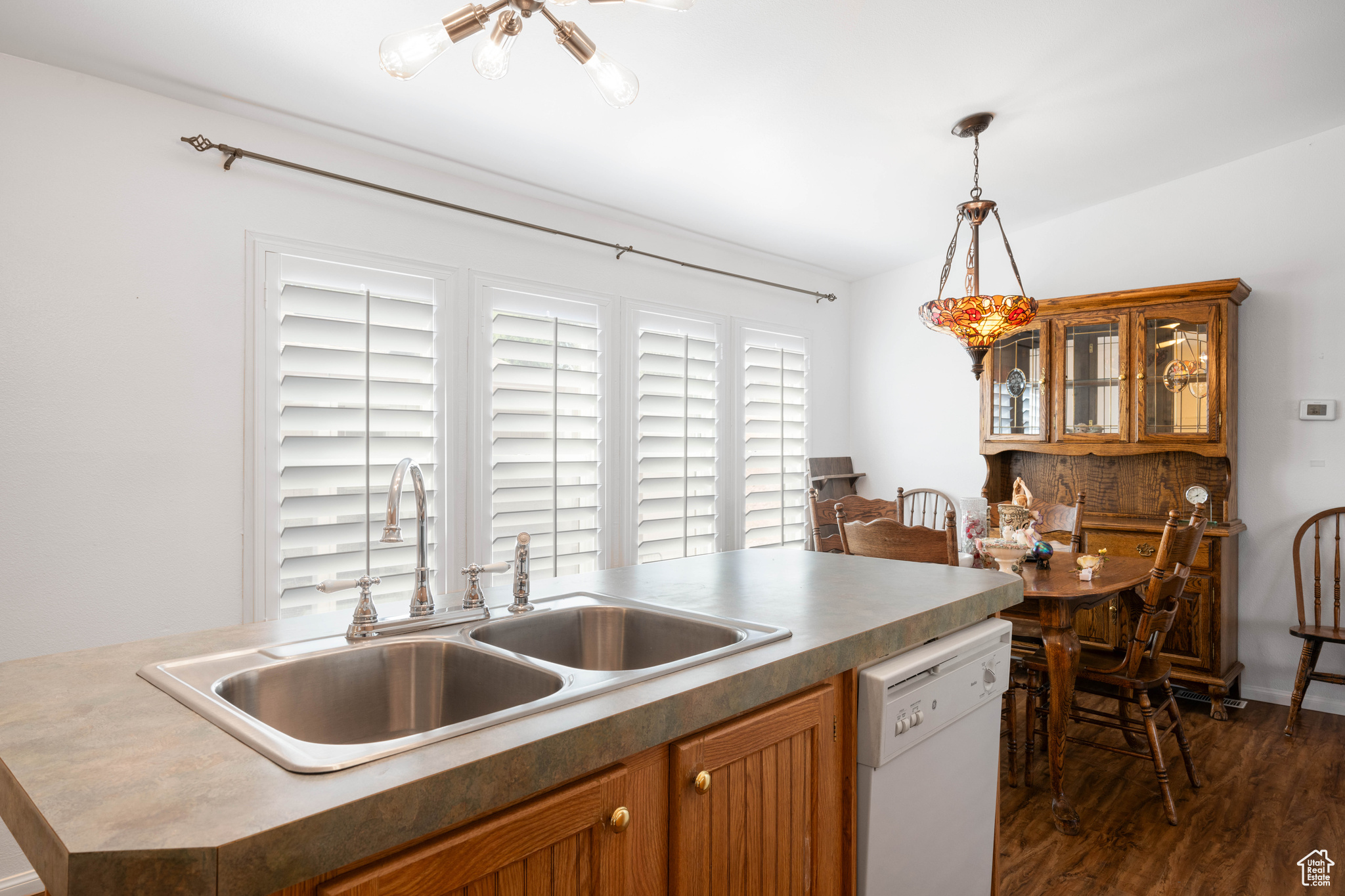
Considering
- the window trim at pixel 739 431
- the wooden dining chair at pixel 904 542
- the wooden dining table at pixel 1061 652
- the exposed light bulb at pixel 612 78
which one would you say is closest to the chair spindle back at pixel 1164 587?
the wooden dining table at pixel 1061 652

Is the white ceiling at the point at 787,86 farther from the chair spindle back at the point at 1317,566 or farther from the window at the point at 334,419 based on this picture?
the chair spindle back at the point at 1317,566

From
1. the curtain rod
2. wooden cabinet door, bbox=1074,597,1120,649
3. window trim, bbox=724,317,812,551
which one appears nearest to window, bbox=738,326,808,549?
window trim, bbox=724,317,812,551

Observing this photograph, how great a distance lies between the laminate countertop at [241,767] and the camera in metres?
0.62

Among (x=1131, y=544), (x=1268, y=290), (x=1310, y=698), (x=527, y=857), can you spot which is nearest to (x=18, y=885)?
(x=527, y=857)

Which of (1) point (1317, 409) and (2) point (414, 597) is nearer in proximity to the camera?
(2) point (414, 597)

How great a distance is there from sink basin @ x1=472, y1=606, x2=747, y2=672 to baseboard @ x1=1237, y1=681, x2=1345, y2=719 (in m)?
3.77

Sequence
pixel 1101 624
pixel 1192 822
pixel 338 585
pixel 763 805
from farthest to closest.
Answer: pixel 1101 624, pixel 1192 822, pixel 338 585, pixel 763 805

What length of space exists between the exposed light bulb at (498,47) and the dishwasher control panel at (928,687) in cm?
147

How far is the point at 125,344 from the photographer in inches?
90.8

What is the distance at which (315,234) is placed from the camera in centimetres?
271

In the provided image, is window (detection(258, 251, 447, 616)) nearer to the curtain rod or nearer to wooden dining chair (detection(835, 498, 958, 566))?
the curtain rod

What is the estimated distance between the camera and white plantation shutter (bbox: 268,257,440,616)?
8.61 feet

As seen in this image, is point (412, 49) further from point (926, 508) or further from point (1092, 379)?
point (926, 508)

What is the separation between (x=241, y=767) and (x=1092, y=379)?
4.19 m
